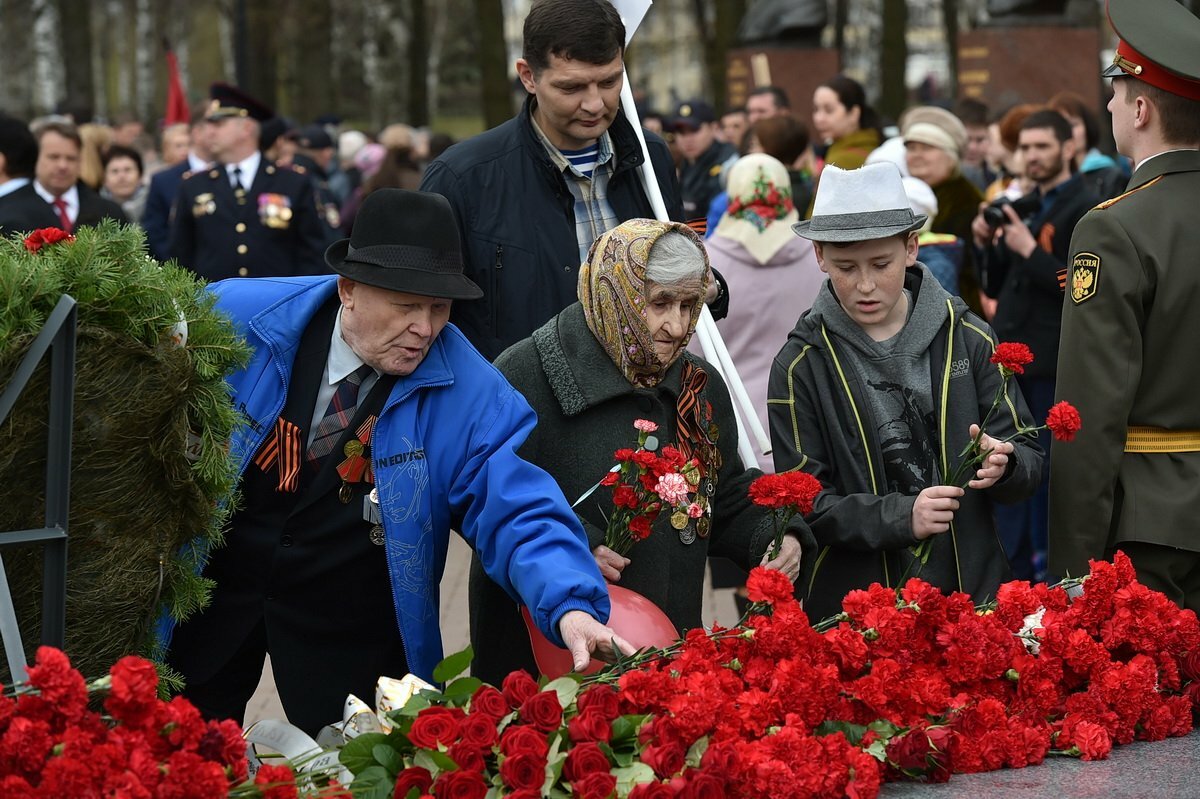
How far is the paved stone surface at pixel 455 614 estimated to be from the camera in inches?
257

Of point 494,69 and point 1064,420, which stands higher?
point 494,69

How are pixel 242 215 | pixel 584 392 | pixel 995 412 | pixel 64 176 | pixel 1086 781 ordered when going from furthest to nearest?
pixel 242 215, pixel 64 176, pixel 995 412, pixel 584 392, pixel 1086 781

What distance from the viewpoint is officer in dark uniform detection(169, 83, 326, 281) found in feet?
33.7

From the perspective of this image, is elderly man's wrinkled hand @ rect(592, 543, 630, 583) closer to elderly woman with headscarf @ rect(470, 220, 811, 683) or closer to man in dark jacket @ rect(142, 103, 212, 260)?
elderly woman with headscarf @ rect(470, 220, 811, 683)

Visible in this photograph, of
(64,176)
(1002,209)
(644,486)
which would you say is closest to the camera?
(644,486)

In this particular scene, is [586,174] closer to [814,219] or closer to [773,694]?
[814,219]

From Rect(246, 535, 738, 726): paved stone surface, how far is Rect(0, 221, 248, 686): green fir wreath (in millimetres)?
2753

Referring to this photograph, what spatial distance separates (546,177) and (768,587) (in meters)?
2.10

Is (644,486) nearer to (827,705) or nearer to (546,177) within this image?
(827,705)

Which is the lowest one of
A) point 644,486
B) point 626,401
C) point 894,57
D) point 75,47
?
point 644,486

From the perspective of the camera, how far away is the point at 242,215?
1029 centimetres

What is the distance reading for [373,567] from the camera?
383 cm

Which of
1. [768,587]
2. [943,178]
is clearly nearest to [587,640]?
[768,587]

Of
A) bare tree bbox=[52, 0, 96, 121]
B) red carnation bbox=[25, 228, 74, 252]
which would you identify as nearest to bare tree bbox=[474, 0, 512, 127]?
bare tree bbox=[52, 0, 96, 121]
